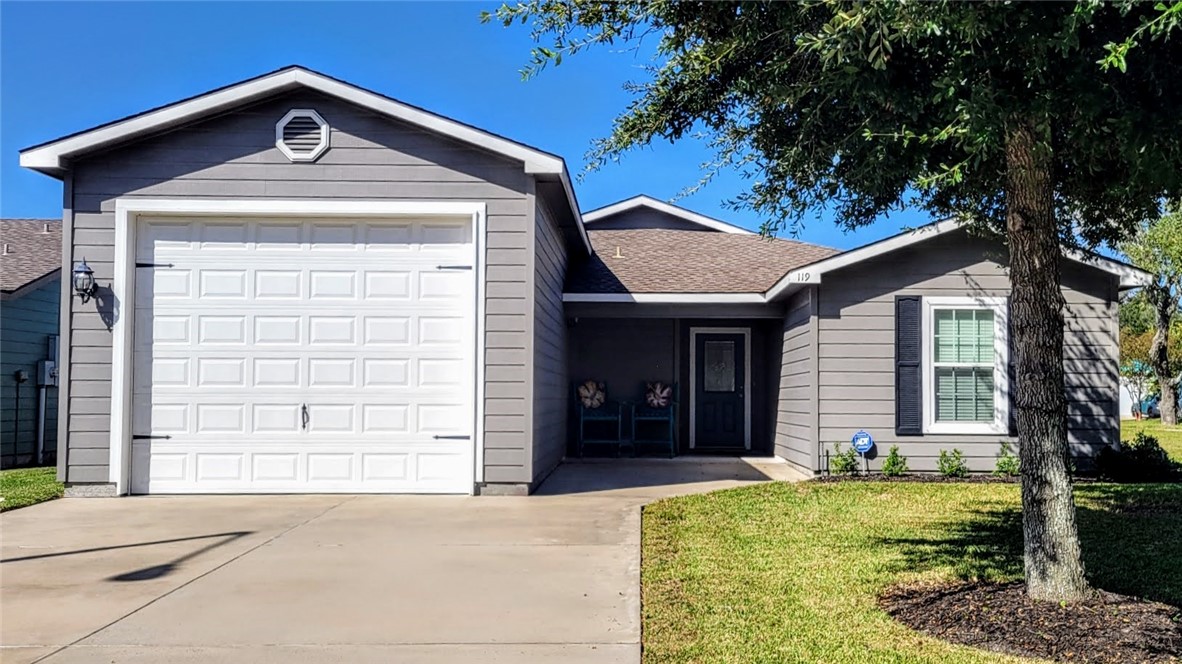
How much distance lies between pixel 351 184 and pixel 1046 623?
6995 millimetres

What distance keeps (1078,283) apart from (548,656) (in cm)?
919

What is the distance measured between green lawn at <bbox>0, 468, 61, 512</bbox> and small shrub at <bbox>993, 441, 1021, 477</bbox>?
1014cm

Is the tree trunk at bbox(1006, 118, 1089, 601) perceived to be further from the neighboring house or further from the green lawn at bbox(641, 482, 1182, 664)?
the neighboring house

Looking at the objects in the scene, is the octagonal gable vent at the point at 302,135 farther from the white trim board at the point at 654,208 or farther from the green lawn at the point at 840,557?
the white trim board at the point at 654,208

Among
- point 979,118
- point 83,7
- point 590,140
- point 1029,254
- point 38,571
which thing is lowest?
point 38,571

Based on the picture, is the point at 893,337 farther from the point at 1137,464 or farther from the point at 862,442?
the point at 1137,464

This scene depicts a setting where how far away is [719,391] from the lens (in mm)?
13617

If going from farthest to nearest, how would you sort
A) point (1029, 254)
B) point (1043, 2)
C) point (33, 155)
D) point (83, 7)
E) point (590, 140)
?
point (83, 7), point (33, 155), point (590, 140), point (1029, 254), point (1043, 2)

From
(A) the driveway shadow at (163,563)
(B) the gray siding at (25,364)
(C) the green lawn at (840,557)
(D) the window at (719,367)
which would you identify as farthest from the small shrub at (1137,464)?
(B) the gray siding at (25,364)

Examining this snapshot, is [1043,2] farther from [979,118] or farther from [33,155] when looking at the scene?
[33,155]

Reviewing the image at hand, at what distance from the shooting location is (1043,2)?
3455 mm

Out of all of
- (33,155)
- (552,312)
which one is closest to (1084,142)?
(552,312)

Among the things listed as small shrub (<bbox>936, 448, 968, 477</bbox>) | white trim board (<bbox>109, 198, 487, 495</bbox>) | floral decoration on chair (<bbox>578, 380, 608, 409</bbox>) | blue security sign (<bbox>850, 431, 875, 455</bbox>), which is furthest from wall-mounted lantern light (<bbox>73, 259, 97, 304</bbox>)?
small shrub (<bbox>936, 448, 968, 477</bbox>)

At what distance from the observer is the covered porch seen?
13.2m
